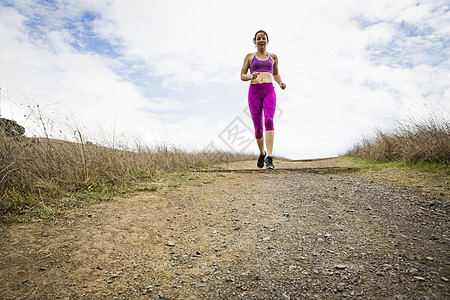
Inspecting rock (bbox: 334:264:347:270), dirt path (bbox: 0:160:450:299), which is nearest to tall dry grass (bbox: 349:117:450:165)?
dirt path (bbox: 0:160:450:299)

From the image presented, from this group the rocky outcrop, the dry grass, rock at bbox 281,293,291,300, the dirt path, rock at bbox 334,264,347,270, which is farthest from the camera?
the rocky outcrop

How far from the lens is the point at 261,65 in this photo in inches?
193

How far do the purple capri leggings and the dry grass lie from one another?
2523mm

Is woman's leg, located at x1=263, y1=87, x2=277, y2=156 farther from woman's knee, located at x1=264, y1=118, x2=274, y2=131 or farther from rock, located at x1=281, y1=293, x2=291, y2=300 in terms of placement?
rock, located at x1=281, y1=293, x2=291, y2=300

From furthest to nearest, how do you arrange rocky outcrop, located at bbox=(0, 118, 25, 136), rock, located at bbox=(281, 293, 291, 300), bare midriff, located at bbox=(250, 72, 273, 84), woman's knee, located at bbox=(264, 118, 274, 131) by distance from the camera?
woman's knee, located at bbox=(264, 118, 274, 131) → bare midriff, located at bbox=(250, 72, 273, 84) → rocky outcrop, located at bbox=(0, 118, 25, 136) → rock, located at bbox=(281, 293, 291, 300)

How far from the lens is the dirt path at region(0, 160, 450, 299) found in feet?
5.56

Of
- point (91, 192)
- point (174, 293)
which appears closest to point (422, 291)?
Result: point (174, 293)

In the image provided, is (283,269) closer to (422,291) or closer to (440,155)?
(422,291)

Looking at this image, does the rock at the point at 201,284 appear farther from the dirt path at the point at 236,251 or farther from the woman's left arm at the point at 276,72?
the woman's left arm at the point at 276,72

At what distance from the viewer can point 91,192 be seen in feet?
12.8

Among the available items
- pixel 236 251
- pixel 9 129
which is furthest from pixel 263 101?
pixel 9 129

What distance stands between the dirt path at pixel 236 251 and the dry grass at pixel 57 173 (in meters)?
0.59

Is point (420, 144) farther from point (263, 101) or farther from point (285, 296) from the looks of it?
point (285, 296)

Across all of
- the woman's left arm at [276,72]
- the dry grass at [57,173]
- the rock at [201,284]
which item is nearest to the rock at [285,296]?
the rock at [201,284]
